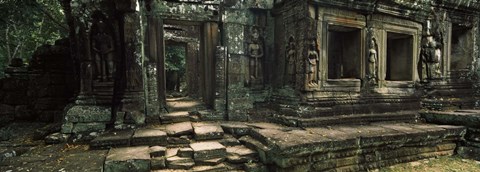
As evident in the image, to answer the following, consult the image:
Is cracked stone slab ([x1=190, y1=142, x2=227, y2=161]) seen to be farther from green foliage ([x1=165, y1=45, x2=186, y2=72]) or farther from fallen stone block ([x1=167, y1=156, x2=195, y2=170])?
green foliage ([x1=165, y1=45, x2=186, y2=72])

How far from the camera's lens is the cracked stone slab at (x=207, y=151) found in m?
3.87

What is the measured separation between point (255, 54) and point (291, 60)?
927mm

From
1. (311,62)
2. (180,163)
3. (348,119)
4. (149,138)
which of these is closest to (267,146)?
(180,163)

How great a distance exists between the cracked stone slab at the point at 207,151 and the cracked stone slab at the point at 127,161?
27.7 inches

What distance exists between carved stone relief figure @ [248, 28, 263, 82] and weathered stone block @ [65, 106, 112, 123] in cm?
323

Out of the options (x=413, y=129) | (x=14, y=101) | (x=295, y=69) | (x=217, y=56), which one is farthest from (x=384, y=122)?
(x=14, y=101)

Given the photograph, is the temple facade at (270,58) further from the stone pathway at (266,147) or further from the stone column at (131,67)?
the stone pathway at (266,147)

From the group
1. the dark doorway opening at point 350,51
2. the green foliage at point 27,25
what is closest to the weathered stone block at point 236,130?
the dark doorway opening at point 350,51

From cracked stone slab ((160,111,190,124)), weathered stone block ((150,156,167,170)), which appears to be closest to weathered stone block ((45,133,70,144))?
cracked stone slab ((160,111,190,124))

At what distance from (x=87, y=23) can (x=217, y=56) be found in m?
2.62

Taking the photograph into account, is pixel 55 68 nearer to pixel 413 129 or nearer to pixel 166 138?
pixel 166 138

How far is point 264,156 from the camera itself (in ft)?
12.9

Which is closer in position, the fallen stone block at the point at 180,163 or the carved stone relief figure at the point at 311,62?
the fallen stone block at the point at 180,163

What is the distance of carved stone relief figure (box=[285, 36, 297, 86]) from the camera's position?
5.66 metres
